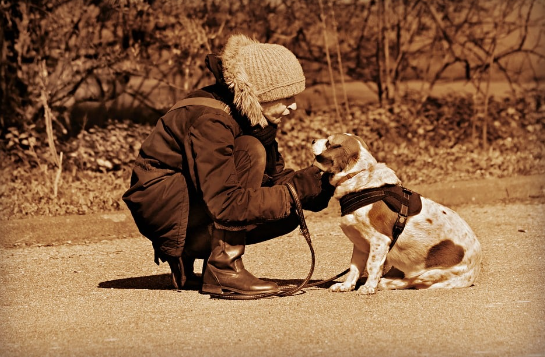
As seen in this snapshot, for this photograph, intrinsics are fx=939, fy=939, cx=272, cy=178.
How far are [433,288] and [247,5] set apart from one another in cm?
546

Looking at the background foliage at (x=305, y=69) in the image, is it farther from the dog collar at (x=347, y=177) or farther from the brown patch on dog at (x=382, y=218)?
the brown patch on dog at (x=382, y=218)

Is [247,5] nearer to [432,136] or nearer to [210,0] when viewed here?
[210,0]

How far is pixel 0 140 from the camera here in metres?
9.12

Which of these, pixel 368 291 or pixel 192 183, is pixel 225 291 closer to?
pixel 192 183

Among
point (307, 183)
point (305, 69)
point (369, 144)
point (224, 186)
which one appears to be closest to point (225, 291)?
point (224, 186)

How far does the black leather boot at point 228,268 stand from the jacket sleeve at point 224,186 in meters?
0.15

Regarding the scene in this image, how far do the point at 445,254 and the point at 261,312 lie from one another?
3.65 ft

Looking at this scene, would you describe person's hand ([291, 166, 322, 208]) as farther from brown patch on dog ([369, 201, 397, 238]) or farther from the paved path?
the paved path

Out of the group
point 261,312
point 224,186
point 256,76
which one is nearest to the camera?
point 261,312

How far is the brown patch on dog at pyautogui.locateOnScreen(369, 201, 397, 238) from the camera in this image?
16.5 ft

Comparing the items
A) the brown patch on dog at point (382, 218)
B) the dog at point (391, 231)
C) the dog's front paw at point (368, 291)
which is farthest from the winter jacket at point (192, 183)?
the dog's front paw at point (368, 291)

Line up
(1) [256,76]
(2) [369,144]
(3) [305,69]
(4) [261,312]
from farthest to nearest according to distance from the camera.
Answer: (3) [305,69] → (2) [369,144] → (1) [256,76] → (4) [261,312]

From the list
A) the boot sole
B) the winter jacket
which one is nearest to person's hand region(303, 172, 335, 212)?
the winter jacket

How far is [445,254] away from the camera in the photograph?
16.8 feet
